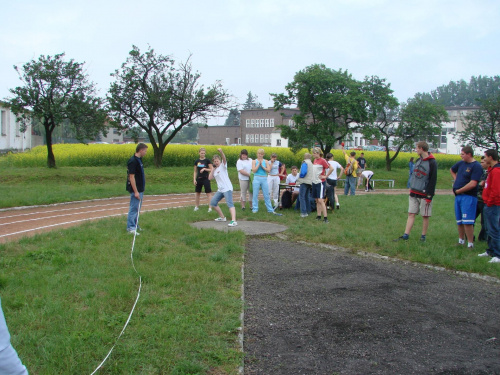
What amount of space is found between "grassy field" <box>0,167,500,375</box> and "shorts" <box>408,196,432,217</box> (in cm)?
58

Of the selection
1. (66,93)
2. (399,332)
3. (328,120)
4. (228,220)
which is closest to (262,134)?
(328,120)

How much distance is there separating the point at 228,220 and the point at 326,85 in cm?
2185

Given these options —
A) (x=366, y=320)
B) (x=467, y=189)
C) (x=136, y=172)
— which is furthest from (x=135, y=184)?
(x=467, y=189)

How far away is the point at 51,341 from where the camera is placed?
396cm

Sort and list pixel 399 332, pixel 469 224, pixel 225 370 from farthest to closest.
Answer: pixel 469 224 → pixel 399 332 → pixel 225 370

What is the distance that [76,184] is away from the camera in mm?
22047

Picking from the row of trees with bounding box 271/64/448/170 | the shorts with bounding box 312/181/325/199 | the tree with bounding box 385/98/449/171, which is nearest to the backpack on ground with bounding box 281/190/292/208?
the shorts with bounding box 312/181/325/199

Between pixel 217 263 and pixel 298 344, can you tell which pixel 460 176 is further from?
pixel 298 344

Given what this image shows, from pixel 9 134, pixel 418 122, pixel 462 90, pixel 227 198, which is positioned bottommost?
pixel 227 198

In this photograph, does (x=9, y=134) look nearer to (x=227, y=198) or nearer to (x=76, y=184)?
(x=76, y=184)

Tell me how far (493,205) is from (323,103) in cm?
2438

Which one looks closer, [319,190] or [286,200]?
[319,190]

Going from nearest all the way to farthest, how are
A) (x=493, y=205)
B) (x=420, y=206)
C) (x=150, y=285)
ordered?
(x=150, y=285)
(x=493, y=205)
(x=420, y=206)

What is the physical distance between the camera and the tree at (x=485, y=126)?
32.5 metres
